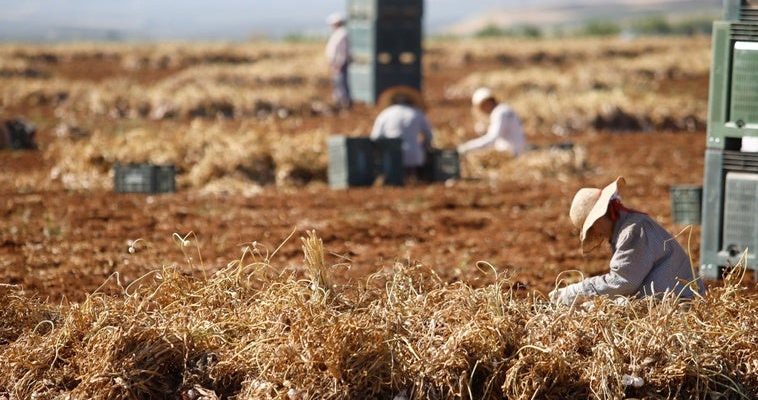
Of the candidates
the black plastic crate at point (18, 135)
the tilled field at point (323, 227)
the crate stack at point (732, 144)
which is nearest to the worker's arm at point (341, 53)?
the black plastic crate at point (18, 135)

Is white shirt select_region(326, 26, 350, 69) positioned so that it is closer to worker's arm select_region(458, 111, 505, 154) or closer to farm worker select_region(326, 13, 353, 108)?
farm worker select_region(326, 13, 353, 108)

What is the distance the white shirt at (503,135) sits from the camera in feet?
45.1

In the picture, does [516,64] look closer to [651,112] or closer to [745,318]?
[651,112]

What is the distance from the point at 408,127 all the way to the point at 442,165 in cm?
66

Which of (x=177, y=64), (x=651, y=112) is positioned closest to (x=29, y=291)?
(x=651, y=112)

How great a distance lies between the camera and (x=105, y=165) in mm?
14305

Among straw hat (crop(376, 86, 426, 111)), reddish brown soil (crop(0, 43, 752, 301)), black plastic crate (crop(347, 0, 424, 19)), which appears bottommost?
reddish brown soil (crop(0, 43, 752, 301))

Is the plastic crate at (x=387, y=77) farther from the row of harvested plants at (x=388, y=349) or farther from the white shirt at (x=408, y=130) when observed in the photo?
the row of harvested plants at (x=388, y=349)

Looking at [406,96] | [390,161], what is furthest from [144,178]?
[406,96]

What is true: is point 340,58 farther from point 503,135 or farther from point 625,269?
point 625,269

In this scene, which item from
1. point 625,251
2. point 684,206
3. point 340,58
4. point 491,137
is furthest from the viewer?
point 340,58

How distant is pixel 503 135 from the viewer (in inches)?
556

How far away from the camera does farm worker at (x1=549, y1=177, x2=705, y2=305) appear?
5.95 m

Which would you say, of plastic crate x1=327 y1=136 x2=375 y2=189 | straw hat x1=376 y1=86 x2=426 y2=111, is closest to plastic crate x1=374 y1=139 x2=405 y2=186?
plastic crate x1=327 y1=136 x2=375 y2=189
